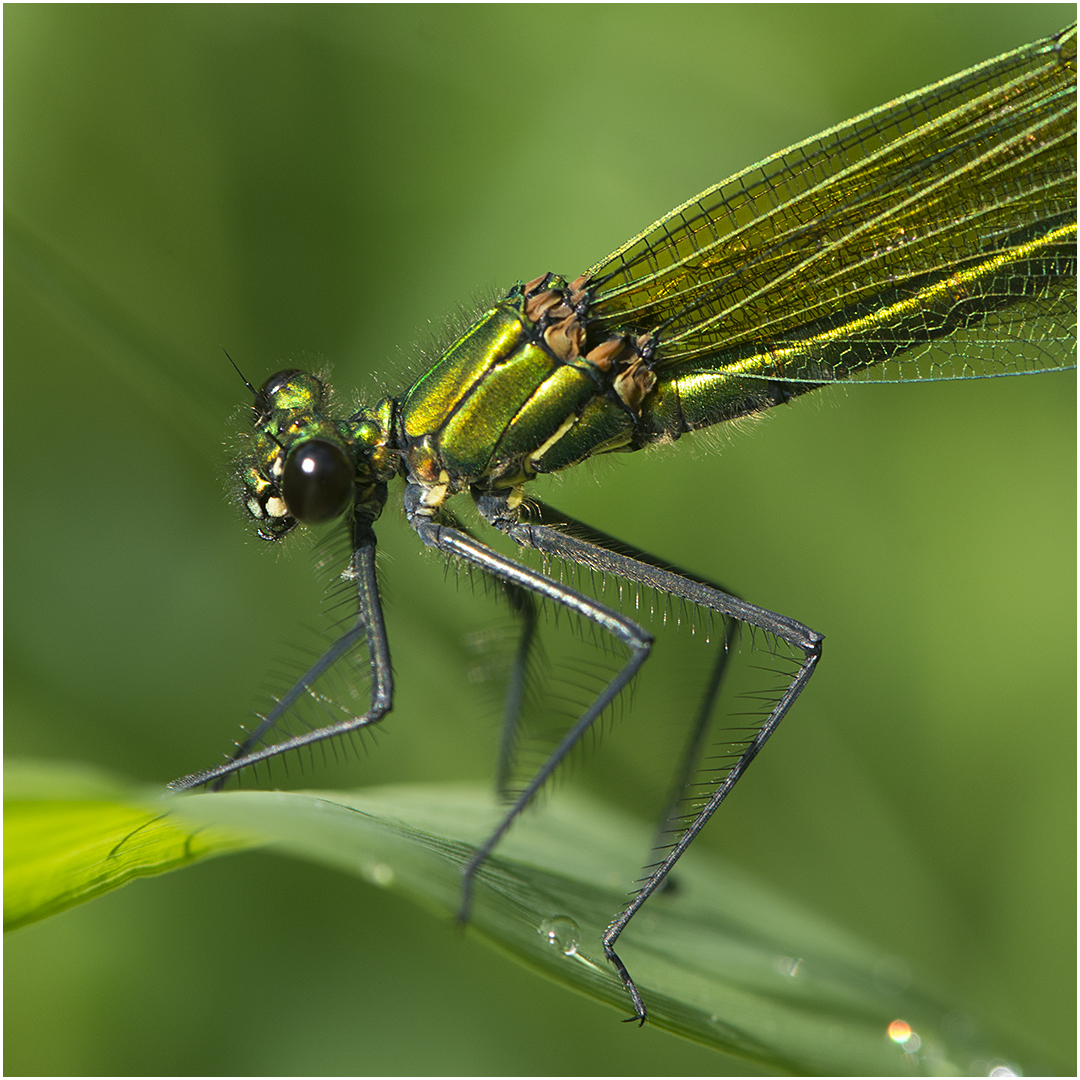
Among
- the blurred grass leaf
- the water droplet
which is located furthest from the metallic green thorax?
the water droplet

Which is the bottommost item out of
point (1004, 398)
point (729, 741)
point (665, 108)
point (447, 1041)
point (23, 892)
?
point (23, 892)

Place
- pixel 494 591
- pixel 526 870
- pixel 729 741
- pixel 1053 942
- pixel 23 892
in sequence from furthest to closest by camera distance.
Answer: pixel 494 591
pixel 1053 942
pixel 729 741
pixel 526 870
pixel 23 892

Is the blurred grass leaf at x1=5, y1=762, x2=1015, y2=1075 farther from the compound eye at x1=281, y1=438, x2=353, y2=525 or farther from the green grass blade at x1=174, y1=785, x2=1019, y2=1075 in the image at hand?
the compound eye at x1=281, y1=438, x2=353, y2=525

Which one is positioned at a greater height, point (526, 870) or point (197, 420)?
point (197, 420)

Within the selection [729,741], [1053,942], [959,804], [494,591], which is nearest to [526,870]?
[729,741]

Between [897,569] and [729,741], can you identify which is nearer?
[729,741]

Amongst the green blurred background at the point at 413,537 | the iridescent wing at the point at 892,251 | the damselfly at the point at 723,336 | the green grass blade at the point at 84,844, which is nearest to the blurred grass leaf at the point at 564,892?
the green grass blade at the point at 84,844

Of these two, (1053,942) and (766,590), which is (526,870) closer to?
(766,590)

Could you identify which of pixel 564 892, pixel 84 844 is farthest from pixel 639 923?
pixel 84 844
